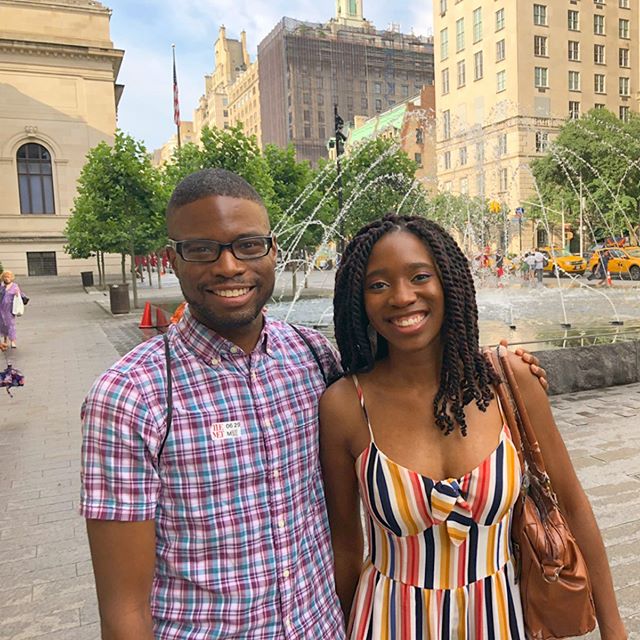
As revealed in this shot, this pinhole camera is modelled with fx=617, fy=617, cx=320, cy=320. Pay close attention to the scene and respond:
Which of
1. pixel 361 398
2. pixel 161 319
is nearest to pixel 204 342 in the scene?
pixel 361 398

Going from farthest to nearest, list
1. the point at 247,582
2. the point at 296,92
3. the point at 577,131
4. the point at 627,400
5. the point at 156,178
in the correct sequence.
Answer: the point at 296,92 < the point at 577,131 < the point at 156,178 < the point at 627,400 < the point at 247,582

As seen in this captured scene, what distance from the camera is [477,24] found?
53.8m

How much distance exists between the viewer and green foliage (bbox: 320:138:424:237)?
36.3 meters

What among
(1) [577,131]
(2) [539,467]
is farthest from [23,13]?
(2) [539,467]

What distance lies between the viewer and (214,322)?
1.49 m

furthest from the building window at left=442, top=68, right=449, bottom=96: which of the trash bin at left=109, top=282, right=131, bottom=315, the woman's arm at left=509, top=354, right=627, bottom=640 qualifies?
→ the woman's arm at left=509, top=354, right=627, bottom=640

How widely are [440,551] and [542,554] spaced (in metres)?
0.28

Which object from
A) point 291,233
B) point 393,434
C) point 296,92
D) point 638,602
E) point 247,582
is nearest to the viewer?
point 247,582

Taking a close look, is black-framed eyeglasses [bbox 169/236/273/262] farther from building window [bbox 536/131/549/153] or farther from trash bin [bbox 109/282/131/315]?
building window [bbox 536/131/549/153]

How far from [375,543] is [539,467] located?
1.68 ft

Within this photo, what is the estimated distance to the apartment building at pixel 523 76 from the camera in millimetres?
49219

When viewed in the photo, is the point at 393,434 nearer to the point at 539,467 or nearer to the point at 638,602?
the point at 539,467

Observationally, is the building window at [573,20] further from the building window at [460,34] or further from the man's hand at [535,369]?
the man's hand at [535,369]

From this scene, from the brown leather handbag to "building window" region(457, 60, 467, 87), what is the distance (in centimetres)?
5966
